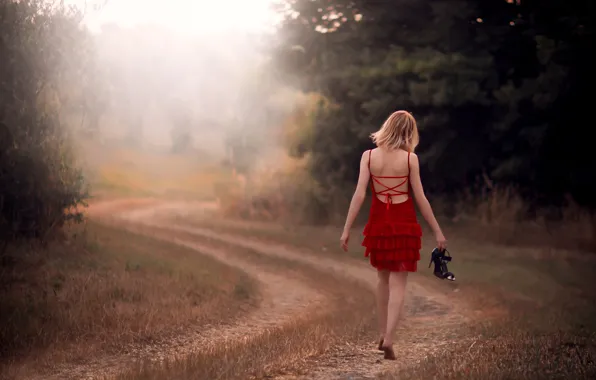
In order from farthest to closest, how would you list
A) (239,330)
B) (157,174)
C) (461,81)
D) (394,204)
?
1. (157,174)
2. (461,81)
3. (239,330)
4. (394,204)

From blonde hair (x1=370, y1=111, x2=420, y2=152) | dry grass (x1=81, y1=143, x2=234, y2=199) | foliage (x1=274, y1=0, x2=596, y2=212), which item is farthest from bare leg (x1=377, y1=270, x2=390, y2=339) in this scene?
dry grass (x1=81, y1=143, x2=234, y2=199)

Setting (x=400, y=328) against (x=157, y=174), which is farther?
(x=157, y=174)

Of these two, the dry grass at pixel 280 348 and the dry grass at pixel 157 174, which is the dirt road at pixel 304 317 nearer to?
the dry grass at pixel 280 348

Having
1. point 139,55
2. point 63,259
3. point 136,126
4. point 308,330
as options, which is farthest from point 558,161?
point 139,55

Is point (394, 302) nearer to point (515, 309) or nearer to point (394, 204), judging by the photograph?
point (394, 204)

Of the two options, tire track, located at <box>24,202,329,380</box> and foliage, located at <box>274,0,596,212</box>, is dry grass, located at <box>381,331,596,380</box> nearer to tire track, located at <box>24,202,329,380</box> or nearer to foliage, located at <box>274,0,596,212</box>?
tire track, located at <box>24,202,329,380</box>

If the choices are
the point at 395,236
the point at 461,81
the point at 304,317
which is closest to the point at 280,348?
the point at 395,236

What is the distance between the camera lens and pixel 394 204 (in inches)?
268

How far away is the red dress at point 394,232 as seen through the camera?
6762 mm

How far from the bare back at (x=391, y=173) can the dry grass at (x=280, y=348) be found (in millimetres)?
1863

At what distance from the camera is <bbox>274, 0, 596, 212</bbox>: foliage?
14383mm

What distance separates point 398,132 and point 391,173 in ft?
1.29

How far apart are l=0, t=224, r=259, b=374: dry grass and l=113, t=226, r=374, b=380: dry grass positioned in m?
1.42

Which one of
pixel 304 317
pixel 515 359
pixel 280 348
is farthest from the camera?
pixel 304 317
